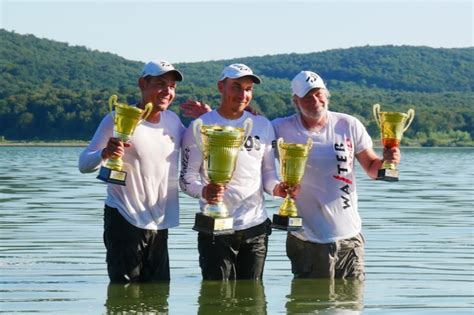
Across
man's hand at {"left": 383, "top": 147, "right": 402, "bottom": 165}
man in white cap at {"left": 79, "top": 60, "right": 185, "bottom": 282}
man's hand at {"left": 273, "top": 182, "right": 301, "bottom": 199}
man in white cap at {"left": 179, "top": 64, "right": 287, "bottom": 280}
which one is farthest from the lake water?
man's hand at {"left": 383, "top": 147, "right": 402, "bottom": 165}

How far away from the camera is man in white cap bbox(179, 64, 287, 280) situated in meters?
9.66

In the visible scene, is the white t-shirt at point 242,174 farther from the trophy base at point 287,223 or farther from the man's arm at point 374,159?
the man's arm at point 374,159

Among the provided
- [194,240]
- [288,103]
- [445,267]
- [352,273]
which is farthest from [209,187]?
[288,103]

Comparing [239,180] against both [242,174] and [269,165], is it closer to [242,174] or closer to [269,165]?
[242,174]

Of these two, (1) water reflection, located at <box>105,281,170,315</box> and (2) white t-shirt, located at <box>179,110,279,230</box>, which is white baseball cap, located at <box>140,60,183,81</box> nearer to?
(2) white t-shirt, located at <box>179,110,279,230</box>

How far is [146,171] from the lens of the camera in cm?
973

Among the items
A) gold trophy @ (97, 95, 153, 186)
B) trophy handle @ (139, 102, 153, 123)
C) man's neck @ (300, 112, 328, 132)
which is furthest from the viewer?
man's neck @ (300, 112, 328, 132)

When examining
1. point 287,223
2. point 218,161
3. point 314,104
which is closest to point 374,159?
point 314,104

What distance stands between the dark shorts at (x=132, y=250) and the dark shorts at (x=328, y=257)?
40.2 inches

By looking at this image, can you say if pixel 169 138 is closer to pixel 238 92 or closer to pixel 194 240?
pixel 238 92

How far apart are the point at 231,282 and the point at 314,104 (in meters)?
1.50

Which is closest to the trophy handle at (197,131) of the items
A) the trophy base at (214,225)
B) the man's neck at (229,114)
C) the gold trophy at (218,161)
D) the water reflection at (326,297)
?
the gold trophy at (218,161)

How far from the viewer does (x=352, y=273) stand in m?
10.2

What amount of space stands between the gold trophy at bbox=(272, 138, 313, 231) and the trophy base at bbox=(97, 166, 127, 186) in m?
1.17
